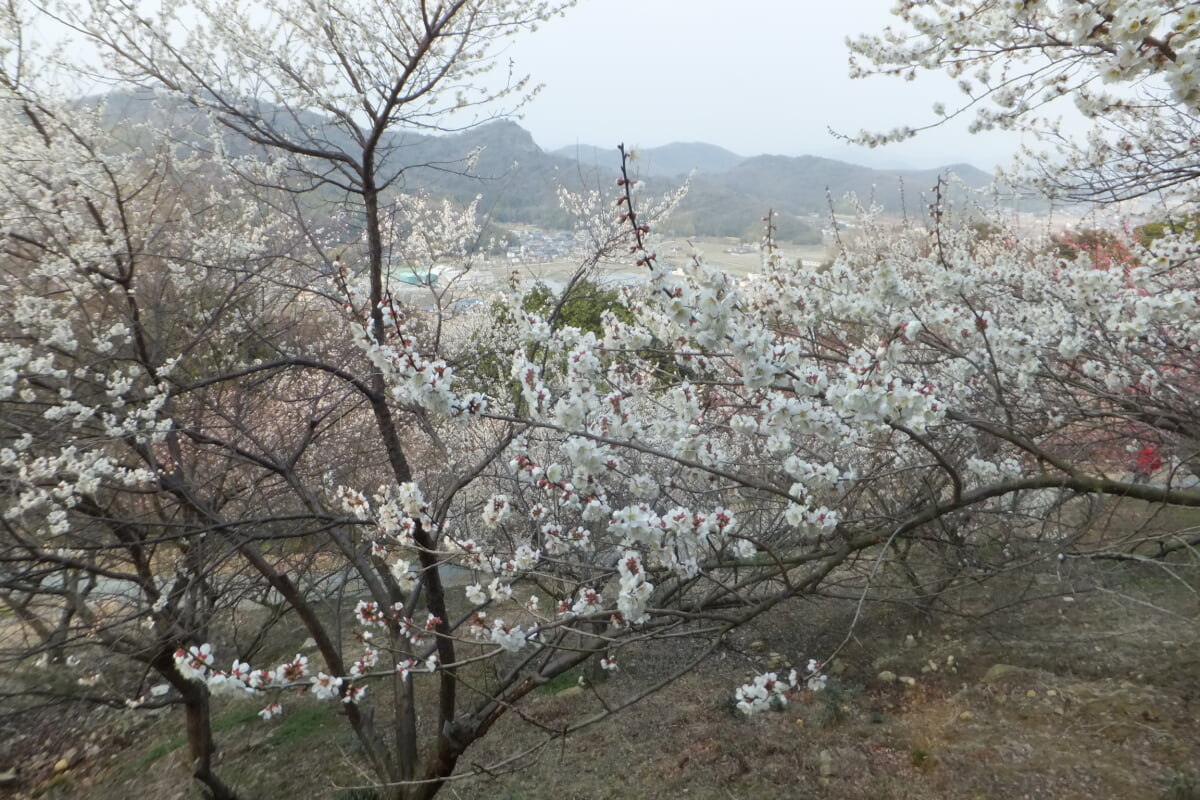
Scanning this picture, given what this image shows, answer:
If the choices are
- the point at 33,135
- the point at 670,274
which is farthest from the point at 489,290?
the point at 670,274

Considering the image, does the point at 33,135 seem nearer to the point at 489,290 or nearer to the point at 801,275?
the point at 801,275

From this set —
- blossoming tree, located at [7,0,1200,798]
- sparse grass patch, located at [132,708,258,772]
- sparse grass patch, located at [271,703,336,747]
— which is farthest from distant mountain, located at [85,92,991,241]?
sparse grass patch, located at [132,708,258,772]

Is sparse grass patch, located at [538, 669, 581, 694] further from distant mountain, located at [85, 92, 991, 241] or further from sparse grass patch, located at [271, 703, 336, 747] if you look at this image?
distant mountain, located at [85, 92, 991, 241]

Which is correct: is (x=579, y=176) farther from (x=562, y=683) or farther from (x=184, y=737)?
(x=184, y=737)

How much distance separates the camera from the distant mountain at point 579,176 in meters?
4.38

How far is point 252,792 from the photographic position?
495cm

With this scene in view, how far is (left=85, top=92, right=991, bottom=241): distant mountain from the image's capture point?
438cm

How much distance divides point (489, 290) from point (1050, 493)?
28.3 ft

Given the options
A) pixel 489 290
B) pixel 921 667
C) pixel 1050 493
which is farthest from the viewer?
pixel 489 290

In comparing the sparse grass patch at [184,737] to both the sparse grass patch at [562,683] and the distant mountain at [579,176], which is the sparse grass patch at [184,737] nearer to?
the sparse grass patch at [562,683]

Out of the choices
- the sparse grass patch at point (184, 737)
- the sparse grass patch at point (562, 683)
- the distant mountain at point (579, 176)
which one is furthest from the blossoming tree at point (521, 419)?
the sparse grass patch at point (184, 737)

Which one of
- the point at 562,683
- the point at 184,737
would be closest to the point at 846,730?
the point at 562,683

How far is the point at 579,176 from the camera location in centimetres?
558

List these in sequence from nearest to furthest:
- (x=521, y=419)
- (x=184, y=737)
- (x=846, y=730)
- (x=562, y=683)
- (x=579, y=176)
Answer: (x=521, y=419), (x=846, y=730), (x=579, y=176), (x=184, y=737), (x=562, y=683)
